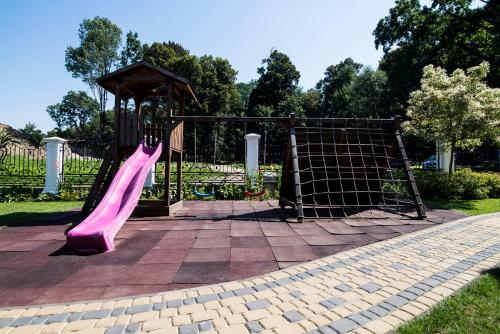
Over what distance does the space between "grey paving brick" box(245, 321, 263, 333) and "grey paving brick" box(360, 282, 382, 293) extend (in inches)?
58.6

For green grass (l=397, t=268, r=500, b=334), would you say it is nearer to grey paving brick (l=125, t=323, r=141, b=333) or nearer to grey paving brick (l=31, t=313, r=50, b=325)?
grey paving brick (l=125, t=323, r=141, b=333)

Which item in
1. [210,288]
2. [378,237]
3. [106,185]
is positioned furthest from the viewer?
[106,185]

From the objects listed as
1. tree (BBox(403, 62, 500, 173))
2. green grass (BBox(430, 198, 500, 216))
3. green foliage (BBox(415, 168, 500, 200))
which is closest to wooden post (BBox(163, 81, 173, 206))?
green grass (BBox(430, 198, 500, 216))

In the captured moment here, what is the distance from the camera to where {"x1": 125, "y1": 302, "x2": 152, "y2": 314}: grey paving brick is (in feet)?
10.3

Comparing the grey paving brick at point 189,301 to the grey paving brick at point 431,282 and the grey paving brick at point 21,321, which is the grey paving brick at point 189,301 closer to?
the grey paving brick at point 21,321

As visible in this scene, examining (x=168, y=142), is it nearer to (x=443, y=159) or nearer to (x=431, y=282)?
(x=431, y=282)

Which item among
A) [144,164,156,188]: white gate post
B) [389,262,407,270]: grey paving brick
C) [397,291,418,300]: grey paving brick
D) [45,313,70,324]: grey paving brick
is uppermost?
[144,164,156,188]: white gate post

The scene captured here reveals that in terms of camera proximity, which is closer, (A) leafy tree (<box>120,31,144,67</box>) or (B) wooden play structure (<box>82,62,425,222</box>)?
(B) wooden play structure (<box>82,62,425,222</box>)

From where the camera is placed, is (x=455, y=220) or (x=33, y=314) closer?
(x=33, y=314)

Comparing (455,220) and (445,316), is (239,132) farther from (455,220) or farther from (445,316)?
(445,316)

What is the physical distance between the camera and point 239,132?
43.7m

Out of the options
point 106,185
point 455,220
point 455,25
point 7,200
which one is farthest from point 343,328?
point 455,25

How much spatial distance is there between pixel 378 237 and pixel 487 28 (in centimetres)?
2519

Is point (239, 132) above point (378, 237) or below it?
above
